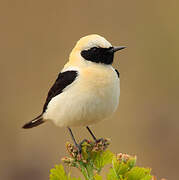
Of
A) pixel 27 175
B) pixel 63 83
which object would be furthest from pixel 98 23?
pixel 63 83

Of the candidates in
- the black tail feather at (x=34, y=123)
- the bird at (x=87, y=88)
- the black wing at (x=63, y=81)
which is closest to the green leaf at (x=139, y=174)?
the bird at (x=87, y=88)

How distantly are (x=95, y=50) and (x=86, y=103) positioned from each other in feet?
1.41

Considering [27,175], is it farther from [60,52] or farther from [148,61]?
[148,61]

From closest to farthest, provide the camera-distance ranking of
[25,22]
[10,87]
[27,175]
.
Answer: [27,175] → [10,87] → [25,22]

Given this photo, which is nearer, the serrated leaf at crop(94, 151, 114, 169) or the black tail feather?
the serrated leaf at crop(94, 151, 114, 169)

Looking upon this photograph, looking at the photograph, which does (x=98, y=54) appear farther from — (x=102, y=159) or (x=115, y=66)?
(x=115, y=66)

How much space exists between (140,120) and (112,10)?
1.46 m

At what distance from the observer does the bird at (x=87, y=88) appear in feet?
9.32

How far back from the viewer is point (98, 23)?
548cm

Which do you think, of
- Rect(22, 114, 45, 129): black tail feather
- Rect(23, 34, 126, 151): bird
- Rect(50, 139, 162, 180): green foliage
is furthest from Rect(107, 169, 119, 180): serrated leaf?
Rect(22, 114, 45, 129): black tail feather

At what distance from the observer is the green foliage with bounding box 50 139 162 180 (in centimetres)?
173

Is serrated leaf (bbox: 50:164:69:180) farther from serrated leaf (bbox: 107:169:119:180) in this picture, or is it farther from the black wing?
the black wing

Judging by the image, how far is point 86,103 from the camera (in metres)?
2.82

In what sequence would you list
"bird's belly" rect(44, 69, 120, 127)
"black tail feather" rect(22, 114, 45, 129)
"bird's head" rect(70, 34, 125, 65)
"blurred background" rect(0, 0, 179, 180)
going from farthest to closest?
"blurred background" rect(0, 0, 179, 180), "black tail feather" rect(22, 114, 45, 129), "bird's head" rect(70, 34, 125, 65), "bird's belly" rect(44, 69, 120, 127)
